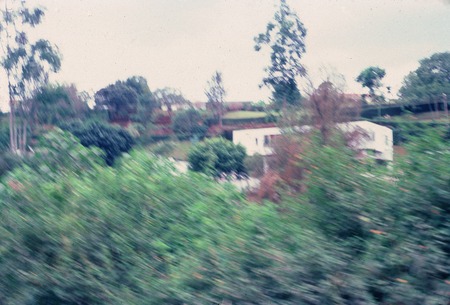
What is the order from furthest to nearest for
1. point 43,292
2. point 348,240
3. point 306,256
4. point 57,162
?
point 57,162 → point 43,292 → point 348,240 → point 306,256

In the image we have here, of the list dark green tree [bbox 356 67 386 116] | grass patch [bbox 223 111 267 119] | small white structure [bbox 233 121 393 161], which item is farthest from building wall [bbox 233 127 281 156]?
dark green tree [bbox 356 67 386 116]

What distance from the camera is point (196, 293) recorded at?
4.67 metres

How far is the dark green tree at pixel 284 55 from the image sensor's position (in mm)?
11359

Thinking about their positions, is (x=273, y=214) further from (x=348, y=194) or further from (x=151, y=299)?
(x=151, y=299)

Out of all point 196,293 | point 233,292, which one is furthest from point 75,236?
point 233,292

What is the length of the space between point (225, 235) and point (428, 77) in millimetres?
5926

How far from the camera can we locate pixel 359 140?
600cm

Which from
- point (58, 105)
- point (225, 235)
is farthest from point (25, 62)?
point (225, 235)

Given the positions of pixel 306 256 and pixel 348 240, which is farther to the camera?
pixel 348 240

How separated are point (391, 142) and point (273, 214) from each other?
159cm

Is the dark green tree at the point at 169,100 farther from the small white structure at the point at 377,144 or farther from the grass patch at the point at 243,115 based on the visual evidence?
the small white structure at the point at 377,144

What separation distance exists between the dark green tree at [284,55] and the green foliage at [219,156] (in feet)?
4.58

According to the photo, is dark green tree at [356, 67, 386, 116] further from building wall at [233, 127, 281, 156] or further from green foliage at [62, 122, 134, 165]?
green foliage at [62, 122, 134, 165]

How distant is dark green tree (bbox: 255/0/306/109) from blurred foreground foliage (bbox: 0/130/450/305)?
4.82 metres
